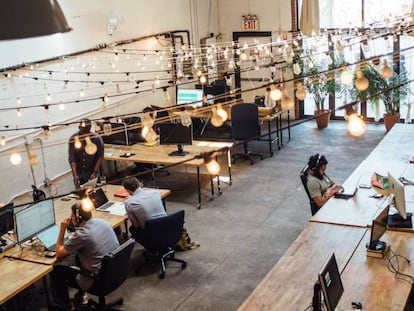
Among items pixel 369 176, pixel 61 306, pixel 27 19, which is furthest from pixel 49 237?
pixel 27 19

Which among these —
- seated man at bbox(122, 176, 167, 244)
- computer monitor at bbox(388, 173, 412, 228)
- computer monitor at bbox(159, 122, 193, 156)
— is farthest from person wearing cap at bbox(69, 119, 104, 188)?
computer monitor at bbox(388, 173, 412, 228)

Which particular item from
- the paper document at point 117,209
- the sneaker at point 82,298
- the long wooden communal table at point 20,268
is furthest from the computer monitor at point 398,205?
the long wooden communal table at point 20,268

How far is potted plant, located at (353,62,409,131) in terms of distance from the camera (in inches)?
502

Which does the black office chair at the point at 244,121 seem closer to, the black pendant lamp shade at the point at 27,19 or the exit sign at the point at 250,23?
the exit sign at the point at 250,23

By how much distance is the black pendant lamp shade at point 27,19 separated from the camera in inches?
44.1

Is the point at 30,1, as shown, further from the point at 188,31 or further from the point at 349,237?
the point at 188,31

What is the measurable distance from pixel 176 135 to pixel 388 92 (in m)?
5.20

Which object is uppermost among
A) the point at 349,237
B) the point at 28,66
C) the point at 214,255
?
the point at 28,66

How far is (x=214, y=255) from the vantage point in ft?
24.7

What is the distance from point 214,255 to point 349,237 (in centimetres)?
208

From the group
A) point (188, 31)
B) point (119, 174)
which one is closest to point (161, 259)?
point (119, 174)

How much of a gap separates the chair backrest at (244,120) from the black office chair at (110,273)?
5753 mm

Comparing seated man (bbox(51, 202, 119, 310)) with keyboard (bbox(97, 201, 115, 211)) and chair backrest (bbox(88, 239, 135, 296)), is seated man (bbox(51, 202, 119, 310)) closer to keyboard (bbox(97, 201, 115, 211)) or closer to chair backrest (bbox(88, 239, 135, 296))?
chair backrest (bbox(88, 239, 135, 296))

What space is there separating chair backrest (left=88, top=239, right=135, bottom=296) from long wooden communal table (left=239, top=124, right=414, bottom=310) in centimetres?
153
